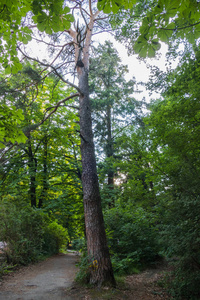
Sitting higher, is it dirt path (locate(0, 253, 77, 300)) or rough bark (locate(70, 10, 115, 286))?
rough bark (locate(70, 10, 115, 286))

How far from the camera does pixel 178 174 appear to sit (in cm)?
479

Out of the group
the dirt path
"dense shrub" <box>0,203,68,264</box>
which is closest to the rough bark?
the dirt path

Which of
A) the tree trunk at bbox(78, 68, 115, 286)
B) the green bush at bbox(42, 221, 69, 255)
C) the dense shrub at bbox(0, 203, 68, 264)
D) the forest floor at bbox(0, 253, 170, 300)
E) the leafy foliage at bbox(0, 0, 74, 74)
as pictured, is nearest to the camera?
the leafy foliage at bbox(0, 0, 74, 74)

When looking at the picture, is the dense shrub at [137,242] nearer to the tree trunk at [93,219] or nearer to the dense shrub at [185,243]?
the tree trunk at [93,219]

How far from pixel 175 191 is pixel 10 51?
4.36 metres

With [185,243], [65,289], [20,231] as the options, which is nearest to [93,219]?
[65,289]

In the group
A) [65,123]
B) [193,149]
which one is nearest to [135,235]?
[193,149]

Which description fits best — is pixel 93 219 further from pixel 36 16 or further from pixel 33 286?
pixel 36 16

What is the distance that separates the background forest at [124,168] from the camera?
4.12 metres

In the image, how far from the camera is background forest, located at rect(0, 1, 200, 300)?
4.12 meters

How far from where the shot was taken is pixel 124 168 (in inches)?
433

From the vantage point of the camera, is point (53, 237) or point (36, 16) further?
point (53, 237)

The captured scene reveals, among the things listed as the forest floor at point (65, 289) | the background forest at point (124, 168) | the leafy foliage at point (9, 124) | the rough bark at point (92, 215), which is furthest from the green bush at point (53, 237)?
the leafy foliage at point (9, 124)

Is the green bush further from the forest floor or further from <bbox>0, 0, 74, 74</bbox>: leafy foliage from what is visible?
<bbox>0, 0, 74, 74</bbox>: leafy foliage
